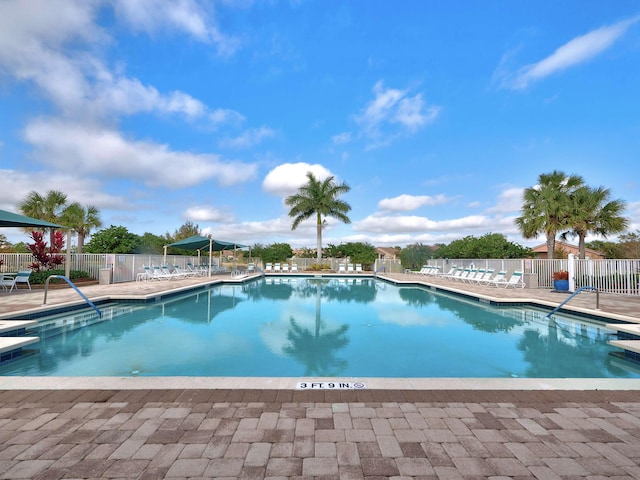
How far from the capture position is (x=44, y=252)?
517 inches

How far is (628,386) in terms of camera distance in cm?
312

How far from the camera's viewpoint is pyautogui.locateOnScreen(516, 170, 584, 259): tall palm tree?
16875 mm

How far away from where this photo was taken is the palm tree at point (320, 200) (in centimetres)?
2634

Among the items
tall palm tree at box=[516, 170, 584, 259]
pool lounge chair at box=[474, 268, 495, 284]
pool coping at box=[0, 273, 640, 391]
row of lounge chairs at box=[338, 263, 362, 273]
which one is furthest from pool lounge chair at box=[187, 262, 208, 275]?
tall palm tree at box=[516, 170, 584, 259]

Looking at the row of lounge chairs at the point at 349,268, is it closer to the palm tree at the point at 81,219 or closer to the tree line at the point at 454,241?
the tree line at the point at 454,241

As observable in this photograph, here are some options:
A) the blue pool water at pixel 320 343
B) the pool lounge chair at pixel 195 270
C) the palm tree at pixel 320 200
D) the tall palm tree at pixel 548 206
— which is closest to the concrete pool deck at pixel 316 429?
the blue pool water at pixel 320 343

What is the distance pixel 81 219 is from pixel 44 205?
2.00 m

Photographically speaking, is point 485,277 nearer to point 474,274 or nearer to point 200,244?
point 474,274

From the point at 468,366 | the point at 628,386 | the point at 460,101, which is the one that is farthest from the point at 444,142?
the point at 628,386

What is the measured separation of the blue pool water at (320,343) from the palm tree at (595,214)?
1053cm

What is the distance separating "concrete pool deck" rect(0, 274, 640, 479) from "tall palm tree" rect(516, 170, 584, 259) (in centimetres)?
1625

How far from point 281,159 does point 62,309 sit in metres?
14.6

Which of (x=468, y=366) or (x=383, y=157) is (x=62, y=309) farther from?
(x=383, y=157)

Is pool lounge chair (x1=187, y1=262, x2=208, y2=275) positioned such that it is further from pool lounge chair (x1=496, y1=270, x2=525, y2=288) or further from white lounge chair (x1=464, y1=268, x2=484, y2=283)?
pool lounge chair (x1=496, y1=270, x2=525, y2=288)
